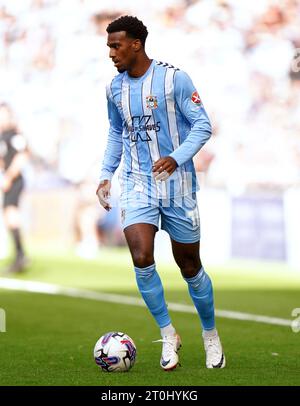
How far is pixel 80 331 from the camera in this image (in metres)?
10.7

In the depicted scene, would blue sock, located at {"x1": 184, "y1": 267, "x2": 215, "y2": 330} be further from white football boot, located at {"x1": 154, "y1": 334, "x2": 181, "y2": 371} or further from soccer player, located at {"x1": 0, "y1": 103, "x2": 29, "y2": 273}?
soccer player, located at {"x1": 0, "y1": 103, "x2": 29, "y2": 273}

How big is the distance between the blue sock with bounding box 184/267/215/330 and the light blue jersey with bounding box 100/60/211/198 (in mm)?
573

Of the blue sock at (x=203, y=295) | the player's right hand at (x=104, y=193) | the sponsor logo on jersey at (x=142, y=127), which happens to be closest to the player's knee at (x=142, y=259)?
the blue sock at (x=203, y=295)

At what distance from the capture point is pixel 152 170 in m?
7.40

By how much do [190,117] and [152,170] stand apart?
42 cm

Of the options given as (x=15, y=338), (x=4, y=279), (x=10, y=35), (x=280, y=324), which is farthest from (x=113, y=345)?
(x=10, y=35)

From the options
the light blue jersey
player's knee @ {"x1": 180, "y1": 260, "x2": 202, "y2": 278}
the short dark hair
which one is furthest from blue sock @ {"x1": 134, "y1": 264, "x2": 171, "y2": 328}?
the short dark hair

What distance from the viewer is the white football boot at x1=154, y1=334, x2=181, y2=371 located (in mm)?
7402

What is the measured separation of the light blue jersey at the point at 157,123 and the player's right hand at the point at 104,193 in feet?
0.48

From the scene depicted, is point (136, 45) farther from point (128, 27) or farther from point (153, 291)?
point (153, 291)

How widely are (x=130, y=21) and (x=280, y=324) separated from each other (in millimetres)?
4333

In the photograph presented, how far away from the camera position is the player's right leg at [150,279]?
291 inches

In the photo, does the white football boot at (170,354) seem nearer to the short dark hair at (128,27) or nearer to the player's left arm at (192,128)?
the player's left arm at (192,128)
